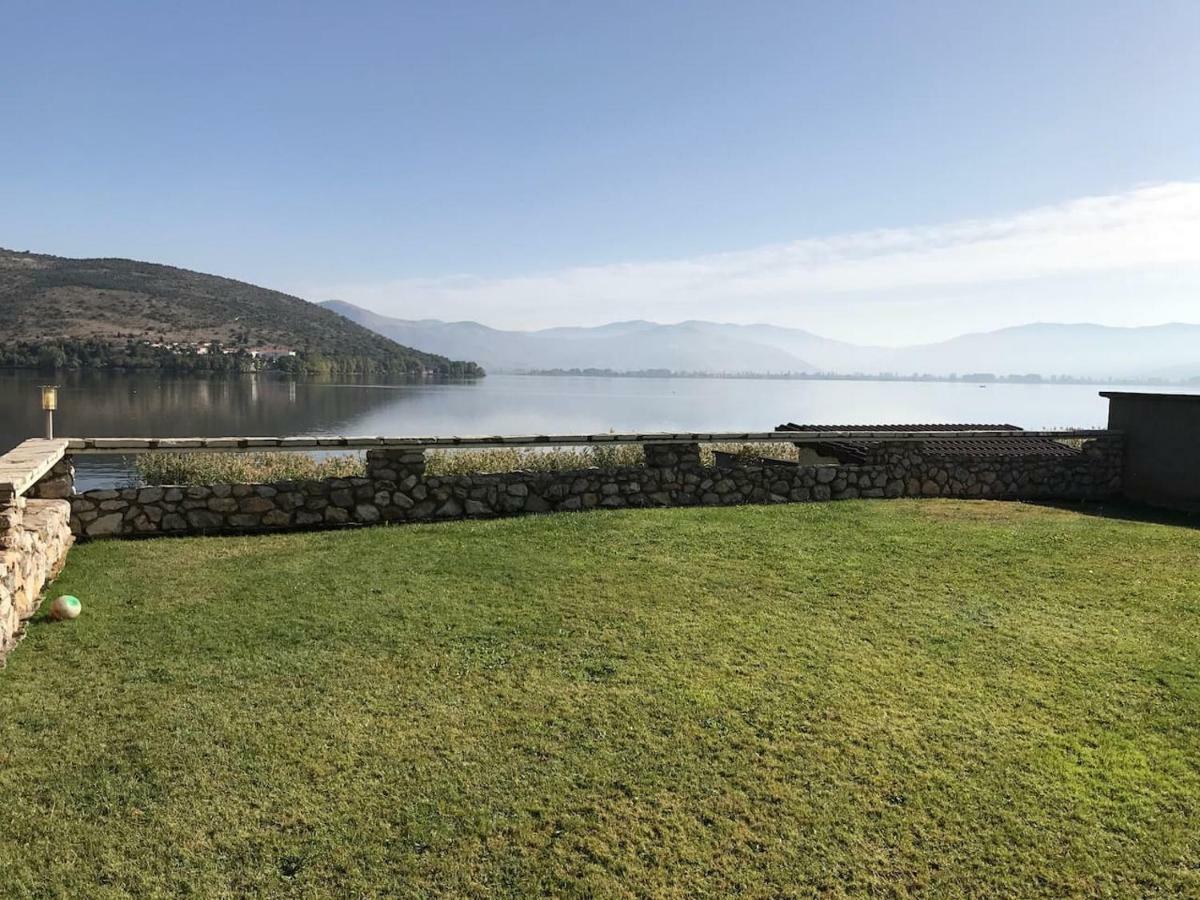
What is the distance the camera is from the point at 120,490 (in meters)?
8.48

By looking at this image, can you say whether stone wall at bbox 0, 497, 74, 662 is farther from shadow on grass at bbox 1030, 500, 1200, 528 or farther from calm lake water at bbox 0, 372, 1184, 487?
calm lake water at bbox 0, 372, 1184, 487

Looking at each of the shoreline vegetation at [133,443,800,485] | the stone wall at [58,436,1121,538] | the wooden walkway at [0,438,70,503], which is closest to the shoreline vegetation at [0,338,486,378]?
the shoreline vegetation at [133,443,800,485]

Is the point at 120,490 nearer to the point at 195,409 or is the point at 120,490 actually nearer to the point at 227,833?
the point at 227,833

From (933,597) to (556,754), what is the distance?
4170 millimetres

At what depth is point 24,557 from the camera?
19.3 feet

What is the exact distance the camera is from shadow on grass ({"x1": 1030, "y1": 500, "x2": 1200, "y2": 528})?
11039mm

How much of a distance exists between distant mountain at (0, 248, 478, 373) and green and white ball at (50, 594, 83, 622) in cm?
8709

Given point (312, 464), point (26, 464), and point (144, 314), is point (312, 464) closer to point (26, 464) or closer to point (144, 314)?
point (26, 464)

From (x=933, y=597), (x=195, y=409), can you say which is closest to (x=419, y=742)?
(x=933, y=597)

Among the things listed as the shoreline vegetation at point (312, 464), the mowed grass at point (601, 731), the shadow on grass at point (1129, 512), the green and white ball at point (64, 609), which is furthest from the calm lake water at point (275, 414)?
the shadow on grass at point (1129, 512)

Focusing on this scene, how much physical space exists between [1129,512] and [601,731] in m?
11.4

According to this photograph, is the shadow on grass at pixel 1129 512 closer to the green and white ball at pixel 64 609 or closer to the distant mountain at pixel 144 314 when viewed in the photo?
the green and white ball at pixel 64 609

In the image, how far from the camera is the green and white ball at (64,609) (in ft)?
18.9

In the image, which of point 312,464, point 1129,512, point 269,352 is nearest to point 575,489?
point 312,464
